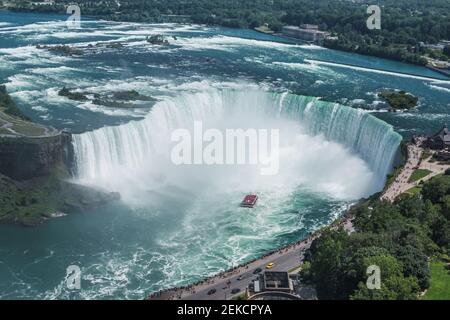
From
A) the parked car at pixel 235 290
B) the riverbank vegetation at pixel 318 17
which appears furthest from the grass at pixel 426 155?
the riverbank vegetation at pixel 318 17

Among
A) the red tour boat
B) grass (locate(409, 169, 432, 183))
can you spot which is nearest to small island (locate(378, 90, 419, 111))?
grass (locate(409, 169, 432, 183))

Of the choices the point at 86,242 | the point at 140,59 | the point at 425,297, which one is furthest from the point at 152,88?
the point at 425,297

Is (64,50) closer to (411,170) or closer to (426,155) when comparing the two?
(426,155)

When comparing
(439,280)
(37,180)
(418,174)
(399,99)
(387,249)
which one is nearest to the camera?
(439,280)

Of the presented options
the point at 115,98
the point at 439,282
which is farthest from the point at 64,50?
the point at 439,282

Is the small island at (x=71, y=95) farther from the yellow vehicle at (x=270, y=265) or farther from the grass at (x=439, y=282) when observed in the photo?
the grass at (x=439, y=282)

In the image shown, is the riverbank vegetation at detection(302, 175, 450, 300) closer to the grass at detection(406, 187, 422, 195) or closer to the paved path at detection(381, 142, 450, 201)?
the grass at detection(406, 187, 422, 195)
